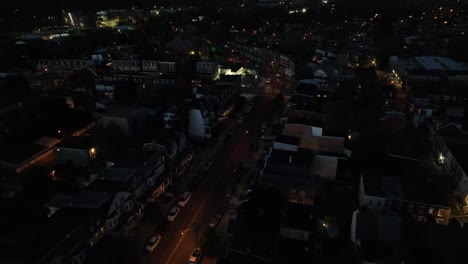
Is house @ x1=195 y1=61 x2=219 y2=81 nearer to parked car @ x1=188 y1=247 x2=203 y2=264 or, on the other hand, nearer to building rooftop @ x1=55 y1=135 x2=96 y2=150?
building rooftop @ x1=55 y1=135 x2=96 y2=150

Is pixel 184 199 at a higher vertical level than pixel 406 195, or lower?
lower

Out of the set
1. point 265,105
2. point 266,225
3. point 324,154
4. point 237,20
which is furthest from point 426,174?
point 237,20

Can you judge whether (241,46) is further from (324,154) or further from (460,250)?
(460,250)

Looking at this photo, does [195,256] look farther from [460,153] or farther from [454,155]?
[460,153]

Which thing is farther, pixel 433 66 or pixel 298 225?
pixel 433 66

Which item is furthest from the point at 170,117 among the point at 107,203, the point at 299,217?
the point at 299,217

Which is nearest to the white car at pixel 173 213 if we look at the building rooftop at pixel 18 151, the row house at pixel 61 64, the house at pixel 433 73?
the building rooftop at pixel 18 151

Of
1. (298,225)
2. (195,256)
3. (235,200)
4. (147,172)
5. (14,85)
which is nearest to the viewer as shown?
(195,256)
